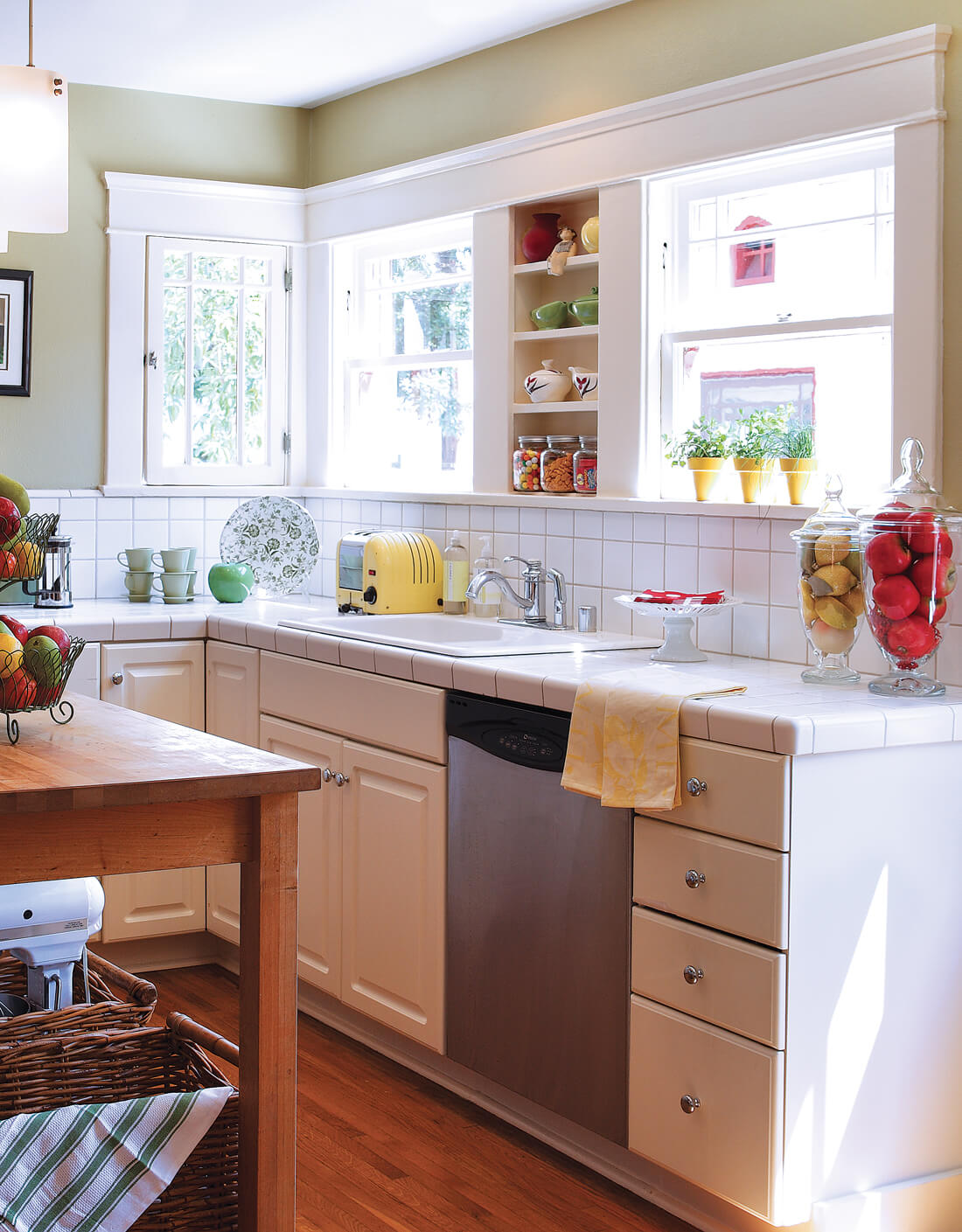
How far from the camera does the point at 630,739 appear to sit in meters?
2.55

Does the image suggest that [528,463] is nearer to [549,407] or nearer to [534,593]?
[549,407]

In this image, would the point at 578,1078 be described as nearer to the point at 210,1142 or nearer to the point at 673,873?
the point at 673,873

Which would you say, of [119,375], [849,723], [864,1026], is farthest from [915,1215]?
[119,375]

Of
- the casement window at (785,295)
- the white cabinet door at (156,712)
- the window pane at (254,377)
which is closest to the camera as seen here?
the casement window at (785,295)

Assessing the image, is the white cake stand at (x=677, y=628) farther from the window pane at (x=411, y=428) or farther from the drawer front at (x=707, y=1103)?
Answer: the window pane at (x=411, y=428)

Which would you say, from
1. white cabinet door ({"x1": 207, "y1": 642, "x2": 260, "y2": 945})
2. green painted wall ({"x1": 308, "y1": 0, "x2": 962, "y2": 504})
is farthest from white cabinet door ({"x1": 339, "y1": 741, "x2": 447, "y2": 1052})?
green painted wall ({"x1": 308, "y1": 0, "x2": 962, "y2": 504})

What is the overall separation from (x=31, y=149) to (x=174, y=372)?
2.52m

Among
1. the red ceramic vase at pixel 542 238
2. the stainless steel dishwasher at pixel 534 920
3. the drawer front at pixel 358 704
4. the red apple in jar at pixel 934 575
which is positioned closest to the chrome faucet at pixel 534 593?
the drawer front at pixel 358 704

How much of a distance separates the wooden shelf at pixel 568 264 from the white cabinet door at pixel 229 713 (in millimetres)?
1231

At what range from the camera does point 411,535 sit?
163 inches

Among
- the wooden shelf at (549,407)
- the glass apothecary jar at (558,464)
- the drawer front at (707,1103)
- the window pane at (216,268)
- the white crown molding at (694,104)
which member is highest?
the white crown molding at (694,104)

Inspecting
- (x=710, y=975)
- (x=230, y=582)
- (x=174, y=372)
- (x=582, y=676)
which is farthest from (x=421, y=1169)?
(x=174, y=372)

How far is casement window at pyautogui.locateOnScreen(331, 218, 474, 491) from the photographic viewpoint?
427 centimetres

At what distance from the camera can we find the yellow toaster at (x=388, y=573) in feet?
13.3
